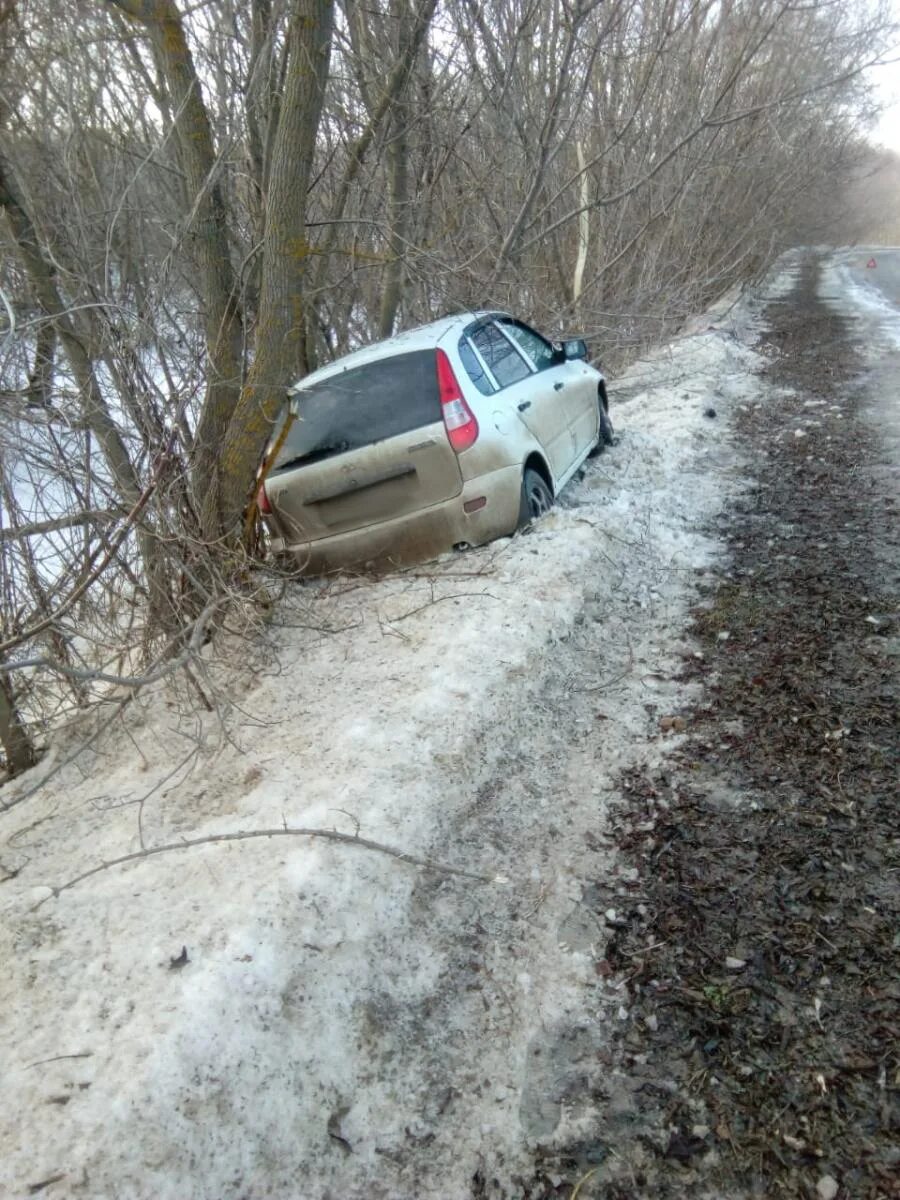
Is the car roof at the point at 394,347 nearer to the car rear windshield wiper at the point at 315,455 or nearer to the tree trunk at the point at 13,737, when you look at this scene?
the car rear windshield wiper at the point at 315,455

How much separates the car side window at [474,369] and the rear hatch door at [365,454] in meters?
0.31

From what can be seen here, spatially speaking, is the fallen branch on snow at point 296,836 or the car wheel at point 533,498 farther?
the car wheel at point 533,498

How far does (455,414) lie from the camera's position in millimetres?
5410

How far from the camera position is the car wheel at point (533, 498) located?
5770 millimetres

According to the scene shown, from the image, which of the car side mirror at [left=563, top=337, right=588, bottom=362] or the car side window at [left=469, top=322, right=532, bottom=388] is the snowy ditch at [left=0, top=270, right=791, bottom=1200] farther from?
the car side mirror at [left=563, top=337, right=588, bottom=362]

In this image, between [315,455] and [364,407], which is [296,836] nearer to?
[315,455]

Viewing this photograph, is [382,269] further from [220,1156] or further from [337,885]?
[220,1156]

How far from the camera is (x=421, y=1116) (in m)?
2.44

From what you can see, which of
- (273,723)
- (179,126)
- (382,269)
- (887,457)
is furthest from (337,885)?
(382,269)

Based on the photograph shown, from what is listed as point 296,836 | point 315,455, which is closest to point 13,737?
point 296,836

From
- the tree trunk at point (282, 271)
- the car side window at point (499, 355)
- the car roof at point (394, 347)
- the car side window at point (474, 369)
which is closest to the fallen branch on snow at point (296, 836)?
the tree trunk at point (282, 271)

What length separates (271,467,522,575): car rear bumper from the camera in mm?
5508

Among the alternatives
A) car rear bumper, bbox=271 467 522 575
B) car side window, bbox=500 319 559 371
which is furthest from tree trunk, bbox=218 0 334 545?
car side window, bbox=500 319 559 371

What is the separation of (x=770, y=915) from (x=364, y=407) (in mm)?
3935
